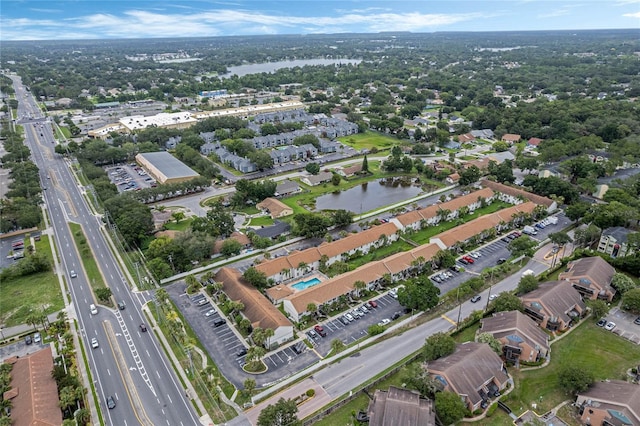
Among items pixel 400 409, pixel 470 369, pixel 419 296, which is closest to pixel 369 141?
pixel 419 296

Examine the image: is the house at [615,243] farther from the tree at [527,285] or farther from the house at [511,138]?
the house at [511,138]

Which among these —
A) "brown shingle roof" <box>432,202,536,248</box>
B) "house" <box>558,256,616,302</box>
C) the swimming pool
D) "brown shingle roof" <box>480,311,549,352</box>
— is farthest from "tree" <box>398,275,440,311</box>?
"house" <box>558,256,616,302</box>

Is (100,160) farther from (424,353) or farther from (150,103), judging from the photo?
(424,353)

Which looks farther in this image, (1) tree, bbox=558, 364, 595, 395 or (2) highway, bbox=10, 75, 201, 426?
(2) highway, bbox=10, 75, 201, 426

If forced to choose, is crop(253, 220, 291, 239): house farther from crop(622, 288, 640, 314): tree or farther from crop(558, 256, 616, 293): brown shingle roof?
crop(622, 288, 640, 314): tree

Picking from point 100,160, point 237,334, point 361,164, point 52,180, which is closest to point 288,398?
point 237,334

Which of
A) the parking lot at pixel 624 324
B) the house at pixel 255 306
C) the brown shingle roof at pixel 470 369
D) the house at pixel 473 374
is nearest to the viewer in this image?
the house at pixel 473 374

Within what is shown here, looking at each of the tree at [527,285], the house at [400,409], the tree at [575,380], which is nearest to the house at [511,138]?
the tree at [527,285]
